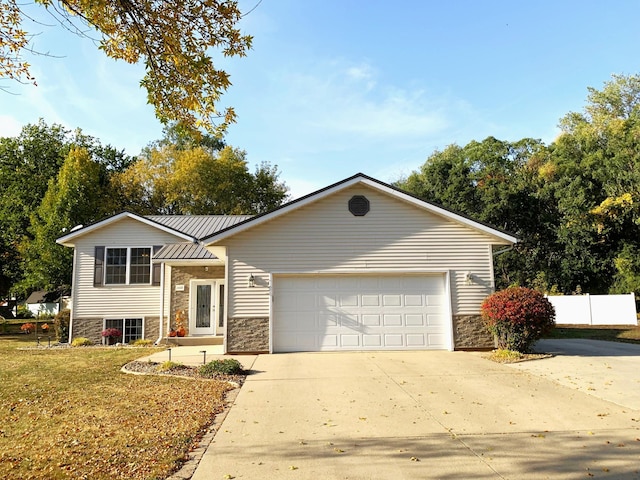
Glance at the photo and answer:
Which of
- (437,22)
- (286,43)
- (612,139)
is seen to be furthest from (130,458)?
(612,139)

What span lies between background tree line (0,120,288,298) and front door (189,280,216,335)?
1247cm

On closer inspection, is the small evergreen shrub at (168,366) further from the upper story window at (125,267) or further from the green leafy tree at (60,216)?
the green leafy tree at (60,216)

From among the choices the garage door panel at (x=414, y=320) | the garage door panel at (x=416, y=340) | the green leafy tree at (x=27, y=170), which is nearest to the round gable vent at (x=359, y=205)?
the garage door panel at (x=414, y=320)

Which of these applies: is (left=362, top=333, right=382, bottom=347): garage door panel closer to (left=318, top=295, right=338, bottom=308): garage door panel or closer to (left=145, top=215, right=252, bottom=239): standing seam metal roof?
(left=318, top=295, right=338, bottom=308): garage door panel

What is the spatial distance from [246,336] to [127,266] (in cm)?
786

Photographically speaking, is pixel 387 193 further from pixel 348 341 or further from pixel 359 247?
pixel 348 341

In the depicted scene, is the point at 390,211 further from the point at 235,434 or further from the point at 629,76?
the point at 629,76

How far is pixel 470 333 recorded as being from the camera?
12414 millimetres

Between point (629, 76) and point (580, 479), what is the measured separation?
41022mm

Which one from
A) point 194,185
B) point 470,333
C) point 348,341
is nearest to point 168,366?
point 348,341

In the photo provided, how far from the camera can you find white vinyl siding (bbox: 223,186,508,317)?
1244 cm

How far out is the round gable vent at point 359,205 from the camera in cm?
1280

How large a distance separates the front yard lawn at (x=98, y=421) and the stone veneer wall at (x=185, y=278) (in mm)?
5910

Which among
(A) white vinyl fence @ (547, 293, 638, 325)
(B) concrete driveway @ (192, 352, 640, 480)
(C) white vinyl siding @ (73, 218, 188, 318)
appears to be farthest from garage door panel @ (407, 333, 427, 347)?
(A) white vinyl fence @ (547, 293, 638, 325)
